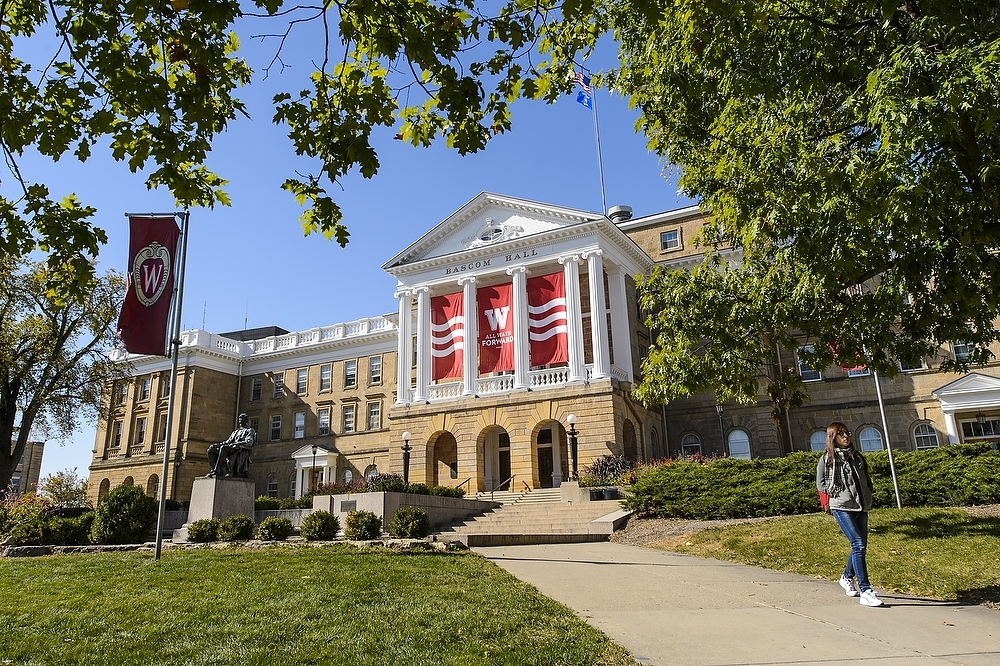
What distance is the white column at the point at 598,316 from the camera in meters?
34.6

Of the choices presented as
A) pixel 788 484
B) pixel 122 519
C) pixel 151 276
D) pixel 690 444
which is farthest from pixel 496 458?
pixel 151 276

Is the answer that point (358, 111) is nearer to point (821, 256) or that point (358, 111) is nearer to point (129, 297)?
point (821, 256)

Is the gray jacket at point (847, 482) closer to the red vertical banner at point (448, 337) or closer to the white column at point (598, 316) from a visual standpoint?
the white column at point (598, 316)

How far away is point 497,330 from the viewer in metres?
36.7

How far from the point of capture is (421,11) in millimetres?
6543

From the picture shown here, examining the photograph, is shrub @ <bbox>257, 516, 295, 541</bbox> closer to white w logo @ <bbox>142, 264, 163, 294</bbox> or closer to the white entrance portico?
white w logo @ <bbox>142, 264, 163, 294</bbox>

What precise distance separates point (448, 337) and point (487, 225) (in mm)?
6775

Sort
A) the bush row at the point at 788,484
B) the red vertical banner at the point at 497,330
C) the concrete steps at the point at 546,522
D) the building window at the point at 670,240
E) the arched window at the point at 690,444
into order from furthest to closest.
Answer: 1. the building window at the point at 670,240
2. the arched window at the point at 690,444
3. the red vertical banner at the point at 497,330
4. the concrete steps at the point at 546,522
5. the bush row at the point at 788,484

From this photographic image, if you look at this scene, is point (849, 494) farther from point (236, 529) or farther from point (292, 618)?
point (236, 529)

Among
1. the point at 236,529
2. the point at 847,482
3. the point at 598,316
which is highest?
the point at 598,316

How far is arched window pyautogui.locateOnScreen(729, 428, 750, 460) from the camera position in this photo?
3709cm

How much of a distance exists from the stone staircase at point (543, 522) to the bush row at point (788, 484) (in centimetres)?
170

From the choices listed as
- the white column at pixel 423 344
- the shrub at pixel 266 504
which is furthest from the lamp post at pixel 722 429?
the shrub at pixel 266 504

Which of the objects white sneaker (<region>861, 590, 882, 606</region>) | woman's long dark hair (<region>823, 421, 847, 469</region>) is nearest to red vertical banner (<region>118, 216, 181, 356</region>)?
woman's long dark hair (<region>823, 421, 847, 469</region>)
